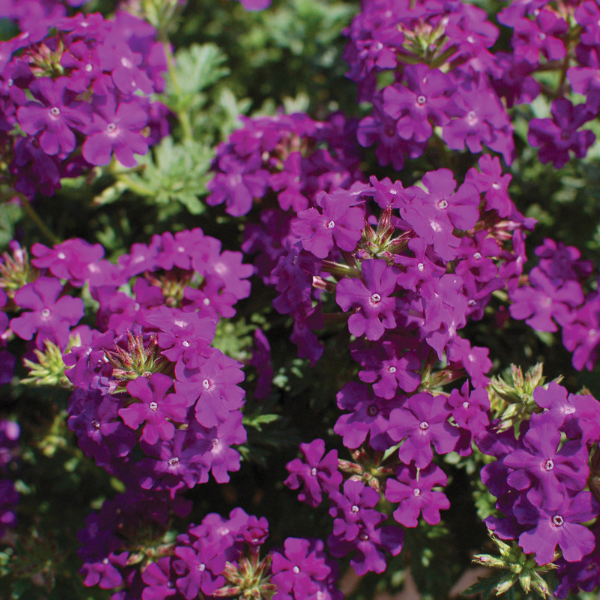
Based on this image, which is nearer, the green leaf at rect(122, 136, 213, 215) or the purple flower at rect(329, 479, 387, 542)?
the purple flower at rect(329, 479, 387, 542)

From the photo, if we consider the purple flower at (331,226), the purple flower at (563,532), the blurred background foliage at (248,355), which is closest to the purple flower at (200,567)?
the blurred background foliage at (248,355)

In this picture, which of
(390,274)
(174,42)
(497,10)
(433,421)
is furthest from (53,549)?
(497,10)

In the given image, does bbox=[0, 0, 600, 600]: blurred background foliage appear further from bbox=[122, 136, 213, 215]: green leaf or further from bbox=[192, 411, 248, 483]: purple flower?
bbox=[192, 411, 248, 483]: purple flower

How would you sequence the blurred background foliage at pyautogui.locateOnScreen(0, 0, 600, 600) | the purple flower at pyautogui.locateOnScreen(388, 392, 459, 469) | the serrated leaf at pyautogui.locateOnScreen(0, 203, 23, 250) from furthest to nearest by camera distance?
the serrated leaf at pyautogui.locateOnScreen(0, 203, 23, 250) → the blurred background foliage at pyautogui.locateOnScreen(0, 0, 600, 600) → the purple flower at pyautogui.locateOnScreen(388, 392, 459, 469)

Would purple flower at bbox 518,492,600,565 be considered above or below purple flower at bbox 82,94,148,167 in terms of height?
below

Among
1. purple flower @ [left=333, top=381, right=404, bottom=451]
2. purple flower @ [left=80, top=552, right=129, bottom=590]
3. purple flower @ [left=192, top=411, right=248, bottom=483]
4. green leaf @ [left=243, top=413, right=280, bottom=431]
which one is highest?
purple flower @ [left=333, top=381, right=404, bottom=451]

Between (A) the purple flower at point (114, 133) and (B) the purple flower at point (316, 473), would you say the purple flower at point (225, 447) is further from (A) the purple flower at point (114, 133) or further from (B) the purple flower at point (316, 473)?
(A) the purple flower at point (114, 133)

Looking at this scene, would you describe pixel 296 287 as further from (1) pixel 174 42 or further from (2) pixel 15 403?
(1) pixel 174 42

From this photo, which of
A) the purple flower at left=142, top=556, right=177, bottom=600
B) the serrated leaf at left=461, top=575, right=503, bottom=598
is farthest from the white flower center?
the purple flower at left=142, top=556, right=177, bottom=600
